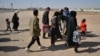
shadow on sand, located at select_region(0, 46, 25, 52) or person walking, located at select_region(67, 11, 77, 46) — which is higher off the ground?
person walking, located at select_region(67, 11, 77, 46)

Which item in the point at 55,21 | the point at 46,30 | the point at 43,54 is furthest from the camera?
the point at 46,30

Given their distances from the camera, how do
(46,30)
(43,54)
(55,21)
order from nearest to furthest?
(43,54), (55,21), (46,30)

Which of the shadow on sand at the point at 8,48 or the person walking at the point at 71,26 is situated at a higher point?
the person walking at the point at 71,26

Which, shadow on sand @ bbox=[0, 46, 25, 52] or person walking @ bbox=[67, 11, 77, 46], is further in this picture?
shadow on sand @ bbox=[0, 46, 25, 52]

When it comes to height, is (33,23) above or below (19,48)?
above

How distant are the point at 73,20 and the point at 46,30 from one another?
10.2 feet

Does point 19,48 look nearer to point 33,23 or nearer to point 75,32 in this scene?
point 33,23

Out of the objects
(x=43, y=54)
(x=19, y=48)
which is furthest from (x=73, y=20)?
(x=19, y=48)

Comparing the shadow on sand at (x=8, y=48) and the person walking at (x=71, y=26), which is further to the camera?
the shadow on sand at (x=8, y=48)

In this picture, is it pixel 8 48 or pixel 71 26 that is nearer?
pixel 71 26

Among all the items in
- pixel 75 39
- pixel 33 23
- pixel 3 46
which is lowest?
pixel 3 46

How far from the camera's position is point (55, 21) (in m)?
10.3

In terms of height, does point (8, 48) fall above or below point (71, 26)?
below

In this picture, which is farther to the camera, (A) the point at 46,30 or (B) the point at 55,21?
(A) the point at 46,30
